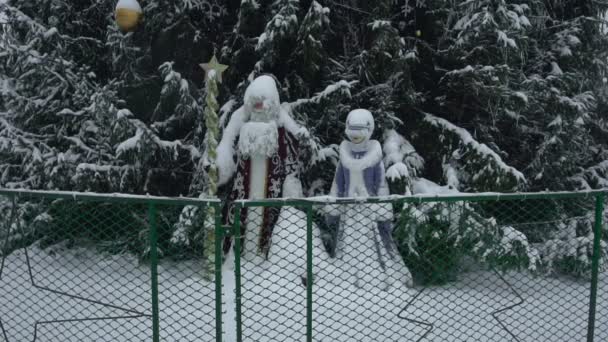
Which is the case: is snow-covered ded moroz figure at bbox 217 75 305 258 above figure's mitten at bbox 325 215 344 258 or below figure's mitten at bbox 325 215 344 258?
above

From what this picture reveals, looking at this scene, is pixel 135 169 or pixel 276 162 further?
pixel 135 169

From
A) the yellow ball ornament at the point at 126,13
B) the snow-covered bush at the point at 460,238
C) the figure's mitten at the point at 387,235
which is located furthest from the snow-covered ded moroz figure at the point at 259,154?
the yellow ball ornament at the point at 126,13

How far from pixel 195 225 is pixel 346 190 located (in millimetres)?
1721

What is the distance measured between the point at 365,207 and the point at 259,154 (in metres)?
1.08

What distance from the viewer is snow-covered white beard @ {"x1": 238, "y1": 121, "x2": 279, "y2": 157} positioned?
177 inches

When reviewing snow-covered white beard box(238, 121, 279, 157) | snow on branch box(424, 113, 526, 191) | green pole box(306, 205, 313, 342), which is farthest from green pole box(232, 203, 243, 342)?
snow on branch box(424, 113, 526, 191)

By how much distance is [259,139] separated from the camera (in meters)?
4.50

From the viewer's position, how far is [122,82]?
550cm

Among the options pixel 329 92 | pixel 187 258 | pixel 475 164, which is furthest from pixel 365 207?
pixel 187 258

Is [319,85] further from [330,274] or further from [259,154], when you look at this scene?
[330,274]

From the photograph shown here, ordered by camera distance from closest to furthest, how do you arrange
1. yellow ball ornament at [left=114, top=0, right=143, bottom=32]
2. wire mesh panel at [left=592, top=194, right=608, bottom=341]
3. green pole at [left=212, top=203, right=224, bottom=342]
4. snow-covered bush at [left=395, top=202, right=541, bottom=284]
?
green pole at [left=212, top=203, right=224, bottom=342] < wire mesh panel at [left=592, top=194, right=608, bottom=341] < snow-covered bush at [left=395, top=202, right=541, bottom=284] < yellow ball ornament at [left=114, top=0, right=143, bottom=32]

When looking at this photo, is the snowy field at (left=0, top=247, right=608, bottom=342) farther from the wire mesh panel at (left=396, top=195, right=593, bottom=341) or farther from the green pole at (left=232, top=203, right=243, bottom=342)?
the green pole at (left=232, top=203, right=243, bottom=342)

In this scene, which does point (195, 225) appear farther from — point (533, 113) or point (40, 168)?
point (533, 113)

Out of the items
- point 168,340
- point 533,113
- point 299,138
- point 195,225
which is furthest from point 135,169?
point 533,113
